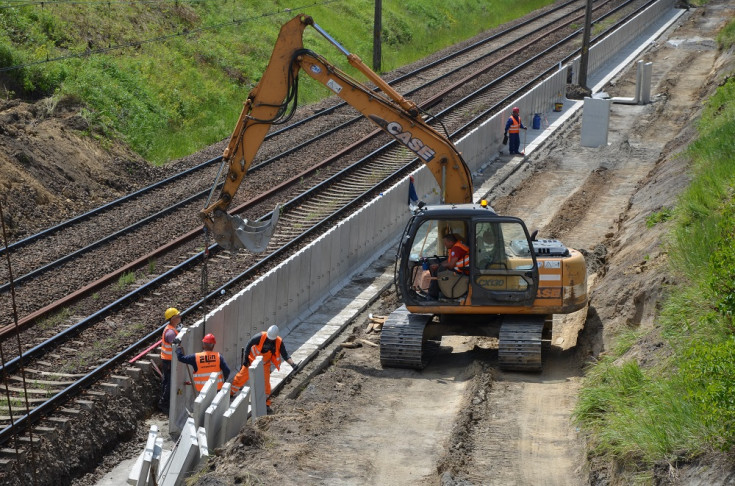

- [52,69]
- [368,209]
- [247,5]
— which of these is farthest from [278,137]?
[247,5]

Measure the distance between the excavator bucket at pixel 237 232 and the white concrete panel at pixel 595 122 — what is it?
18.1m

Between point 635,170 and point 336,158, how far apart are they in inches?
346

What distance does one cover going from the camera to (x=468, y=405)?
45.2 ft

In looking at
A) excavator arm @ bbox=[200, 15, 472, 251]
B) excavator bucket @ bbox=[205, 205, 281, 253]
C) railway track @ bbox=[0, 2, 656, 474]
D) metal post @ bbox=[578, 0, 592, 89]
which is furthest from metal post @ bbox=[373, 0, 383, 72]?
excavator bucket @ bbox=[205, 205, 281, 253]

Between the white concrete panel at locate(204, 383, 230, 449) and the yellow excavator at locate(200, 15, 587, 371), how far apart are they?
3.17 m

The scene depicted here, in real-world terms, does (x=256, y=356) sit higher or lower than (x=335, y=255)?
higher

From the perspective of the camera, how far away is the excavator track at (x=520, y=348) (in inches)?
589

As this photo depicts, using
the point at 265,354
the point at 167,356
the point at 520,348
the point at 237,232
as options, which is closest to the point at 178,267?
the point at 237,232

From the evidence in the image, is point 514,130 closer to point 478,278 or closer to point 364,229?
point 364,229

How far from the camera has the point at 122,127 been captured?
30.0 meters

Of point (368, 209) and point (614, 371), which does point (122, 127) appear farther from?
point (614, 371)

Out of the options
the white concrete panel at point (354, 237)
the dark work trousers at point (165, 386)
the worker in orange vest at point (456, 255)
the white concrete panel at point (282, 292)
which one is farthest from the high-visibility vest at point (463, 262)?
the white concrete panel at point (354, 237)

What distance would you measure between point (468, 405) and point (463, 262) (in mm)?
2694

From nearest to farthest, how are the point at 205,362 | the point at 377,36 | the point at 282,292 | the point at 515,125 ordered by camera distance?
the point at 205,362 < the point at 282,292 < the point at 515,125 < the point at 377,36
